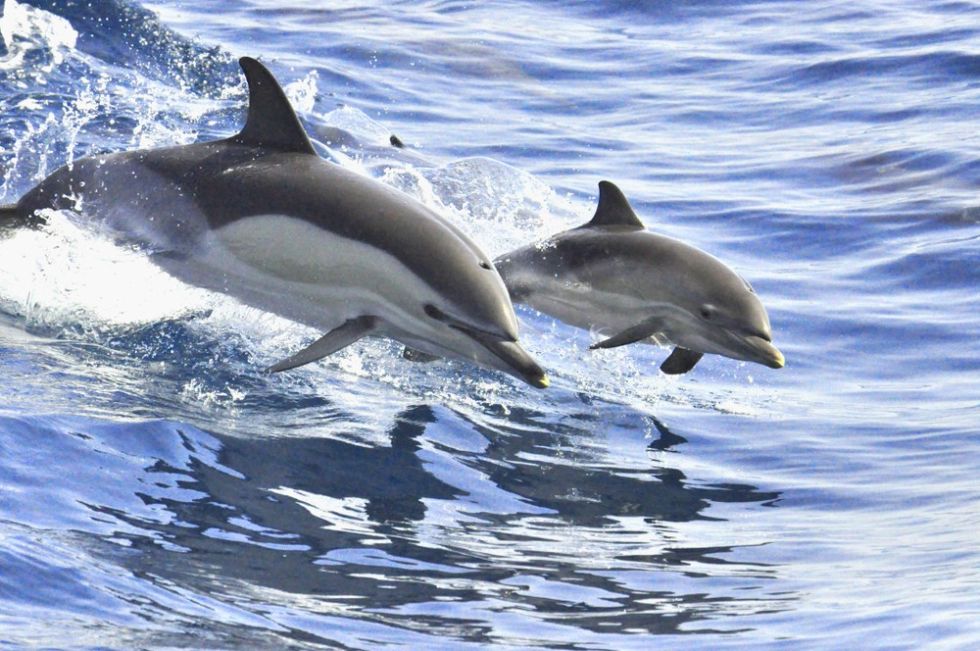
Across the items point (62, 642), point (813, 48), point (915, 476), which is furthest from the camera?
point (813, 48)

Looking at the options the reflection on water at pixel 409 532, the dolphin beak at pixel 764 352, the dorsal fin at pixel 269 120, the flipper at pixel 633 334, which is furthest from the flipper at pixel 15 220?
the dolphin beak at pixel 764 352

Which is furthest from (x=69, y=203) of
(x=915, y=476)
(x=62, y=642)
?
(x=915, y=476)

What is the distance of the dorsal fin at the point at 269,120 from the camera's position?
712 centimetres

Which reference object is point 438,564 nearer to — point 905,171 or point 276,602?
point 276,602

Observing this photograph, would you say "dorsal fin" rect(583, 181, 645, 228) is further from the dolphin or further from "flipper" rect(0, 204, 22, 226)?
"flipper" rect(0, 204, 22, 226)

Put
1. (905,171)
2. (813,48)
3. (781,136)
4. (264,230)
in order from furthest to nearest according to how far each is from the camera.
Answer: (813,48) < (781,136) < (905,171) < (264,230)

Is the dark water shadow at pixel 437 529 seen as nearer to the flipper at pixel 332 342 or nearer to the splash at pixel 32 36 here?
the flipper at pixel 332 342

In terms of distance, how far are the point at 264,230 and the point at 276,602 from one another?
2345 millimetres

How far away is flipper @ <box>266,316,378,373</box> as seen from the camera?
6699 millimetres

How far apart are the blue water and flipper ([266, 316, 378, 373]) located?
0.38 meters

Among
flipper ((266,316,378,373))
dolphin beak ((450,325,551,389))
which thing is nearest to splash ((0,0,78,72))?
flipper ((266,316,378,373))

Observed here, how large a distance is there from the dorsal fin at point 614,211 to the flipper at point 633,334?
613mm

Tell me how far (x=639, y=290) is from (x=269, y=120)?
2.13 m

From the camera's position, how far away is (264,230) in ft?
23.1
